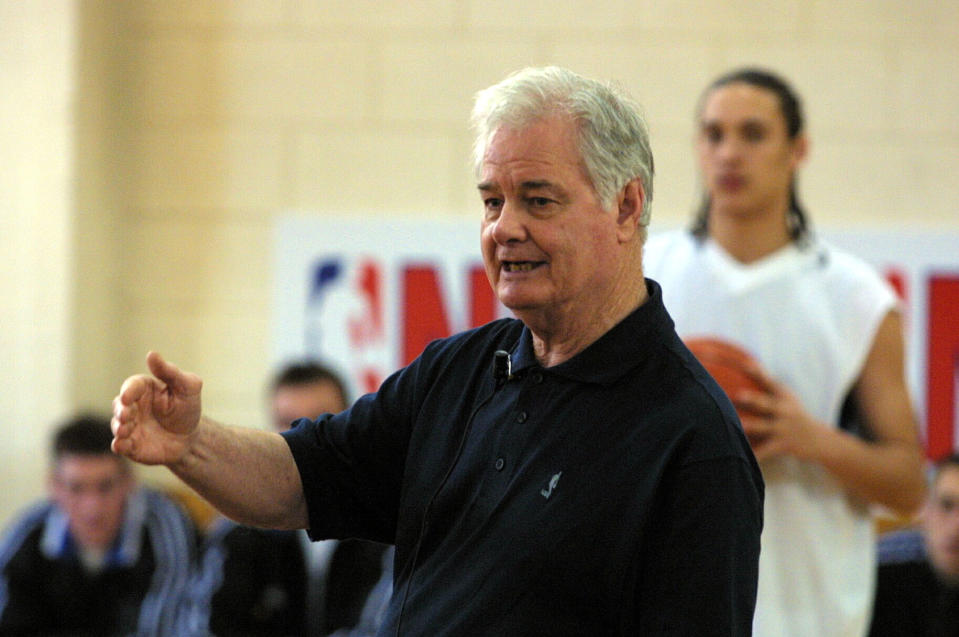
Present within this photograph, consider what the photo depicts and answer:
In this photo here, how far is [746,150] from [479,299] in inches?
67.3

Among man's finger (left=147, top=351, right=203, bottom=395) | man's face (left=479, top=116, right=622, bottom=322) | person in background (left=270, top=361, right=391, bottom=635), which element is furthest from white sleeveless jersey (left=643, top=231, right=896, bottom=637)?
person in background (left=270, top=361, right=391, bottom=635)

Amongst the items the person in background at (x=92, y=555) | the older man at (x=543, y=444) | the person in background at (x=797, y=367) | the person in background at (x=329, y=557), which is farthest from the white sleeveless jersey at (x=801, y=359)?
the person in background at (x=92, y=555)

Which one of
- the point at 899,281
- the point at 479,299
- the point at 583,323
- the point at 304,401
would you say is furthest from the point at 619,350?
the point at 899,281

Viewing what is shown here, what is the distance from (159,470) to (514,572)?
298 cm

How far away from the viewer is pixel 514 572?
1.30 metres

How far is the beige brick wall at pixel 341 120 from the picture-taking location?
3953 mm

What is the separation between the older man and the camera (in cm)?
126

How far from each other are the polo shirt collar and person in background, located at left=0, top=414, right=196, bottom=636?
2.35 m

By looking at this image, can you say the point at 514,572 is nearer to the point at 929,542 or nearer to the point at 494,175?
the point at 494,175

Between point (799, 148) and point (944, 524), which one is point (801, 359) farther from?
point (944, 524)

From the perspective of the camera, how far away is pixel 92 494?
356 cm

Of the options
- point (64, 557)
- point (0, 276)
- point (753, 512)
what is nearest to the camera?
point (753, 512)

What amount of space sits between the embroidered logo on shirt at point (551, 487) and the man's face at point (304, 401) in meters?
2.09

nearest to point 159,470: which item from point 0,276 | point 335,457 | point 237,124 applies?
point 0,276
